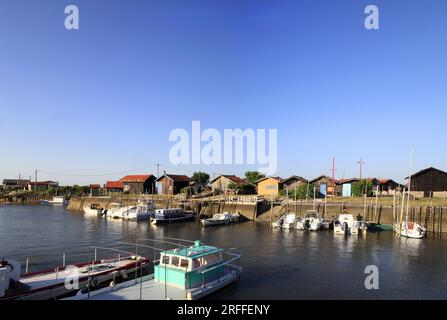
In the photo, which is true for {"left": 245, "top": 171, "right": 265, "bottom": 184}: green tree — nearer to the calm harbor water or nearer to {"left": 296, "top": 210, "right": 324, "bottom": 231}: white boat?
the calm harbor water

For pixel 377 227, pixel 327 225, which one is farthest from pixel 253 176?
pixel 377 227

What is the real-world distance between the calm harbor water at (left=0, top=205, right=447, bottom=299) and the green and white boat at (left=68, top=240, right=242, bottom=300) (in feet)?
4.63

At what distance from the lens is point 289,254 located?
35.6 m

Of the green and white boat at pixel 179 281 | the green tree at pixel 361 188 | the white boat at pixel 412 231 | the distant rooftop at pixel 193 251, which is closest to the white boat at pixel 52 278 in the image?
the green and white boat at pixel 179 281

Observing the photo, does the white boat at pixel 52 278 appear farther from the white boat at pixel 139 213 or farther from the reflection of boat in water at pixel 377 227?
the white boat at pixel 139 213

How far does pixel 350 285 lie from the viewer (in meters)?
25.1

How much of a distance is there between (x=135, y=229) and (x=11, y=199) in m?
95.9

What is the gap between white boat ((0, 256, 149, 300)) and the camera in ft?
62.2

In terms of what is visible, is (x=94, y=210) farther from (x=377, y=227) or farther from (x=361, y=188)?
(x=377, y=227)

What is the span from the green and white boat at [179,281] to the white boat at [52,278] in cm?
153

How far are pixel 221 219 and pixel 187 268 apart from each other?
42328 mm

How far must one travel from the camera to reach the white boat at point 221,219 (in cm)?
6044
